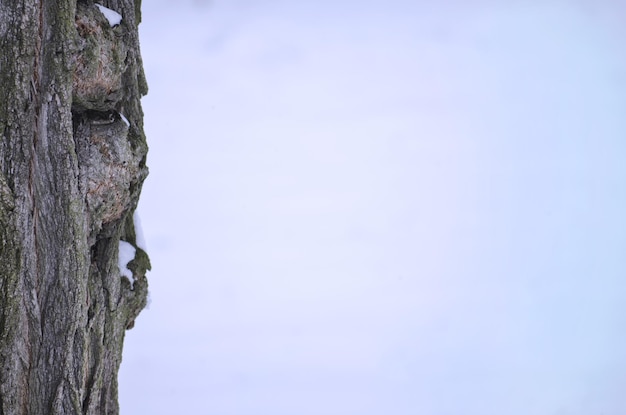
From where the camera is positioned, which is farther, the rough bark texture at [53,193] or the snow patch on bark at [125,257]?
the snow patch on bark at [125,257]

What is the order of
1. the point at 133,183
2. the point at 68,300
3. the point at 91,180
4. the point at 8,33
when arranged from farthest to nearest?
the point at 133,183
the point at 91,180
the point at 68,300
the point at 8,33

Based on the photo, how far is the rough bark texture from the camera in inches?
244

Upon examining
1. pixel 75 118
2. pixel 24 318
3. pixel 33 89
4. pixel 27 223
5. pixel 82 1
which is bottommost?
pixel 24 318

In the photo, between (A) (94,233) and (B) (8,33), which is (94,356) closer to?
(A) (94,233)

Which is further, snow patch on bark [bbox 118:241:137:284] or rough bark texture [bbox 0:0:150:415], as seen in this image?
snow patch on bark [bbox 118:241:137:284]

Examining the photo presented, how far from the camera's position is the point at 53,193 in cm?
657

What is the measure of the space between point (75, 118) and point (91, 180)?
809 mm

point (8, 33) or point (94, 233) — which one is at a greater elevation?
point (8, 33)

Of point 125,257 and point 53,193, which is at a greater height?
point 125,257

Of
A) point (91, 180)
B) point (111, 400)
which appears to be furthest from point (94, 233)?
point (111, 400)

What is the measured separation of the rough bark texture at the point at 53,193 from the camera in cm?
619

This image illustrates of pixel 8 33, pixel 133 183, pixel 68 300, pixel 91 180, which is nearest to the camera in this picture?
pixel 8 33

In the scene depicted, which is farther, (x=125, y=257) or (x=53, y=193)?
(x=125, y=257)

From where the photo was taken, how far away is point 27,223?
6.33 m
